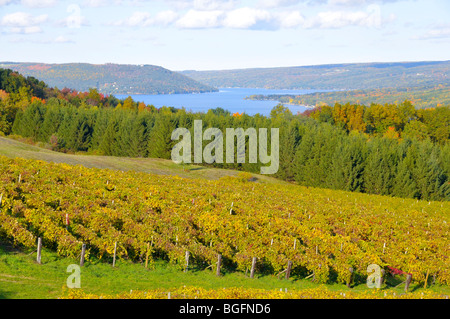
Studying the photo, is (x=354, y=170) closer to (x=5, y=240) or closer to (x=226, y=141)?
(x=226, y=141)

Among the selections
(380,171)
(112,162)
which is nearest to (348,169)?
(380,171)

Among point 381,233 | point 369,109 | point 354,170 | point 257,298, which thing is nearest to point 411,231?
point 381,233

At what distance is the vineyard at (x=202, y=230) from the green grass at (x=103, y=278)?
0.59 m

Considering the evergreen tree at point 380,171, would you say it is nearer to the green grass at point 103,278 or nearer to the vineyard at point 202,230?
the vineyard at point 202,230

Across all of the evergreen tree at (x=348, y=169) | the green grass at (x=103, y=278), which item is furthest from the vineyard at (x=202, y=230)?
the evergreen tree at (x=348, y=169)

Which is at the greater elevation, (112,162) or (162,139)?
(162,139)

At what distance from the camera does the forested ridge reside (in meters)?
71.8

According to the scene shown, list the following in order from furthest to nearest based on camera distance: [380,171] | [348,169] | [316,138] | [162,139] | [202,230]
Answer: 1. [162,139]
2. [316,138]
3. [348,169]
4. [380,171]
5. [202,230]

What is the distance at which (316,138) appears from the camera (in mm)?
82625

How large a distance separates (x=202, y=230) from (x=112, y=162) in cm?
4568

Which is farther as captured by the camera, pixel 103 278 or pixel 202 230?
pixel 202 230

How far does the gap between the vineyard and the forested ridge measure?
104 ft

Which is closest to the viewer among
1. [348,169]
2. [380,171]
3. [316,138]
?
[380,171]

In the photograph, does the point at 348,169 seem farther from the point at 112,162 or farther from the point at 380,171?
the point at 112,162
